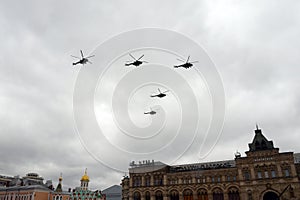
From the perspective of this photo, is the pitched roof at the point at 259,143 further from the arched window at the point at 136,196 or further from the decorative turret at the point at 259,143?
the arched window at the point at 136,196

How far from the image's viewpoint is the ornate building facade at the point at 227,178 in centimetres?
6006

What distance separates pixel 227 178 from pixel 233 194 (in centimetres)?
408

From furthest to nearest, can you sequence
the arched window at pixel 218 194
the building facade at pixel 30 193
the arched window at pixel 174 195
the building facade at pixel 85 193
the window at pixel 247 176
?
1. the building facade at pixel 85 193
2. the building facade at pixel 30 193
3. the arched window at pixel 174 195
4. the arched window at pixel 218 194
5. the window at pixel 247 176

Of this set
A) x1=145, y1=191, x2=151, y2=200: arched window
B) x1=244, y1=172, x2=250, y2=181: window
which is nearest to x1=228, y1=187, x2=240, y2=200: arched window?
x1=244, y1=172, x2=250, y2=181: window

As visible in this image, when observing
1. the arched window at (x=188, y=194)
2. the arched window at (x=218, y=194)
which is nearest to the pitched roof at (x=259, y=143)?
the arched window at (x=218, y=194)

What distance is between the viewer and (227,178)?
217ft

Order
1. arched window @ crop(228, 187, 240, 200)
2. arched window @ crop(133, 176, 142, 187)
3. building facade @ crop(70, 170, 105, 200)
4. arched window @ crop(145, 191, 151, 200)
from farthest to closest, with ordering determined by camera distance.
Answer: building facade @ crop(70, 170, 105, 200) → arched window @ crop(133, 176, 142, 187) → arched window @ crop(145, 191, 151, 200) → arched window @ crop(228, 187, 240, 200)

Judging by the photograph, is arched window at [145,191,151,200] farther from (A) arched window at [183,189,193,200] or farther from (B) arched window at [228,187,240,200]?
(B) arched window at [228,187,240,200]

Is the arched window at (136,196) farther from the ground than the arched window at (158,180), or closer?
closer

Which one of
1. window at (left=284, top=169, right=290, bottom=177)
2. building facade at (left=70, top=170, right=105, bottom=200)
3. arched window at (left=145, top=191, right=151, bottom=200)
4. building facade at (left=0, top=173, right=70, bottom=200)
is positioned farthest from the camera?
building facade at (left=70, top=170, right=105, bottom=200)

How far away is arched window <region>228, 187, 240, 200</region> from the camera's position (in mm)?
63888

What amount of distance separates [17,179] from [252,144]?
3449 inches

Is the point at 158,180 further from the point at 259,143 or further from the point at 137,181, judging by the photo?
the point at 259,143

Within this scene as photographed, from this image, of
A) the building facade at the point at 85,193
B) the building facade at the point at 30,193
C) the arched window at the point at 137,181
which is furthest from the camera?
the building facade at the point at 85,193
